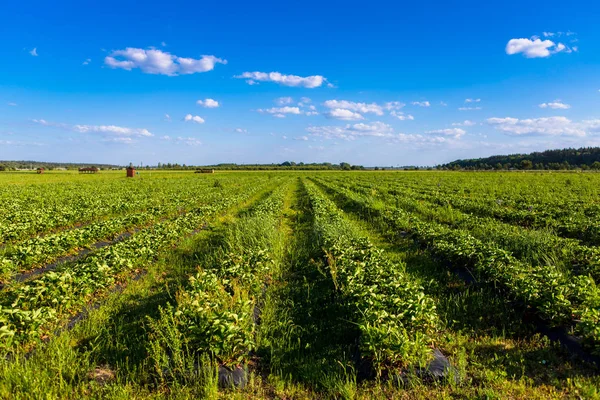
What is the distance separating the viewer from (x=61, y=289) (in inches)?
261

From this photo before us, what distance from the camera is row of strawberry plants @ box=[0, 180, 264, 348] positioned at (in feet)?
16.7

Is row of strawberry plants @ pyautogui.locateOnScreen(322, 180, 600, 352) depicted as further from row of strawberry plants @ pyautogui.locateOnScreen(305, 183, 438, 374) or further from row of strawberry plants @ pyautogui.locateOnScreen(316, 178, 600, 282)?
row of strawberry plants @ pyautogui.locateOnScreen(305, 183, 438, 374)

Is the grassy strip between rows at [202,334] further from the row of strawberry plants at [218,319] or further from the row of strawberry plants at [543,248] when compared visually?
the row of strawberry plants at [543,248]

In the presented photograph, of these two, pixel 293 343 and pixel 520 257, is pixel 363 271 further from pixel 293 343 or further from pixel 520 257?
pixel 520 257

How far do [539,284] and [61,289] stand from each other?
9776mm

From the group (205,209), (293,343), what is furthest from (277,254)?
(205,209)

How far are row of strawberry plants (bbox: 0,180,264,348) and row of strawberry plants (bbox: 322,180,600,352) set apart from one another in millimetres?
8640

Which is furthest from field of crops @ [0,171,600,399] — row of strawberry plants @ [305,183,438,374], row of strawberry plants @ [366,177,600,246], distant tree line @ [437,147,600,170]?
distant tree line @ [437,147,600,170]

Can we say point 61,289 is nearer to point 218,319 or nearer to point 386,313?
point 218,319

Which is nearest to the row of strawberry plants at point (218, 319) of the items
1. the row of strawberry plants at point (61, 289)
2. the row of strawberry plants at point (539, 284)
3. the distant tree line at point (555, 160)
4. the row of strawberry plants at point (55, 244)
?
the row of strawberry plants at point (61, 289)

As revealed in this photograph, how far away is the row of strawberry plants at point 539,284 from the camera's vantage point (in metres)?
4.98

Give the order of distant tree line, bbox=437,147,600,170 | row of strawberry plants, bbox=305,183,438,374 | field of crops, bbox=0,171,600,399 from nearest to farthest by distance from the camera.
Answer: field of crops, bbox=0,171,600,399, row of strawberry plants, bbox=305,183,438,374, distant tree line, bbox=437,147,600,170

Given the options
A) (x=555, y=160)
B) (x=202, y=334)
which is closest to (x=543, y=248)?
(x=202, y=334)

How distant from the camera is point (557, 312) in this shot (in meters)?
5.49
